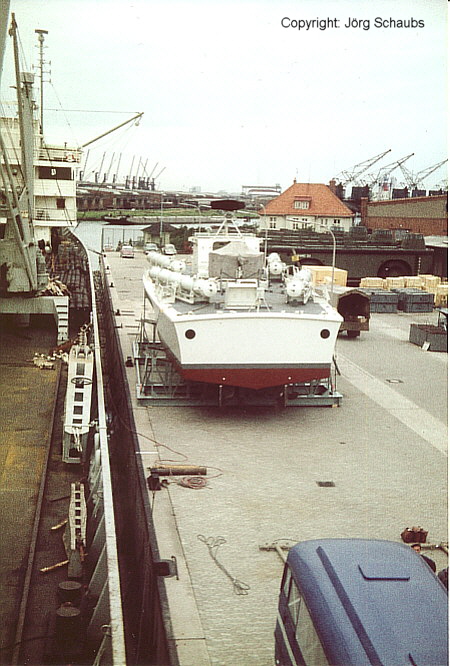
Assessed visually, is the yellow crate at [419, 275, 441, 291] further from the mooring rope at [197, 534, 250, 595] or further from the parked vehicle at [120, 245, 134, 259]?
the mooring rope at [197, 534, 250, 595]

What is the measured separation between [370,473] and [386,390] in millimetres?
3943

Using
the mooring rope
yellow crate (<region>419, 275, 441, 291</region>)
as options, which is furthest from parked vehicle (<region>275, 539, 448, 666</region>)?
yellow crate (<region>419, 275, 441, 291</region>)

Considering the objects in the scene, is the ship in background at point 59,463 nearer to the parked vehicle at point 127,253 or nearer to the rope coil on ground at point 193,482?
the rope coil on ground at point 193,482

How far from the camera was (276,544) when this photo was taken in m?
6.39

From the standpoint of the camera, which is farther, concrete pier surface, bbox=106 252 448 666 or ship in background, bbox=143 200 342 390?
ship in background, bbox=143 200 342 390

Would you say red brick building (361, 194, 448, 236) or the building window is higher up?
the building window

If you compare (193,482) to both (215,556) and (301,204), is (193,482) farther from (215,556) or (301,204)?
(301,204)

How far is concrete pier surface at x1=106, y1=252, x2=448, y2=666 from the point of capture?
5355 millimetres

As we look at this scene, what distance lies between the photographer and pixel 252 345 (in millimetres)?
9461

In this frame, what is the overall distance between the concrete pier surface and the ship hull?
27.6 inches

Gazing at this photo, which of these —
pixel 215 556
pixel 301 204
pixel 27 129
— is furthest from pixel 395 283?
pixel 215 556

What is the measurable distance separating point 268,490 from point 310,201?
83.1 ft

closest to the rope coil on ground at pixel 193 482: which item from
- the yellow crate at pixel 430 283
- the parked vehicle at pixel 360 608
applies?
the parked vehicle at pixel 360 608

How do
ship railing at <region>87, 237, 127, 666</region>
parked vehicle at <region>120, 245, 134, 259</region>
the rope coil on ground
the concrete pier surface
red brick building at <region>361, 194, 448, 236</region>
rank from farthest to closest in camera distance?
parked vehicle at <region>120, 245, 134, 259</region> < red brick building at <region>361, 194, 448, 236</region> < the rope coil on ground < the concrete pier surface < ship railing at <region>87, 237, 127, 666</region>
